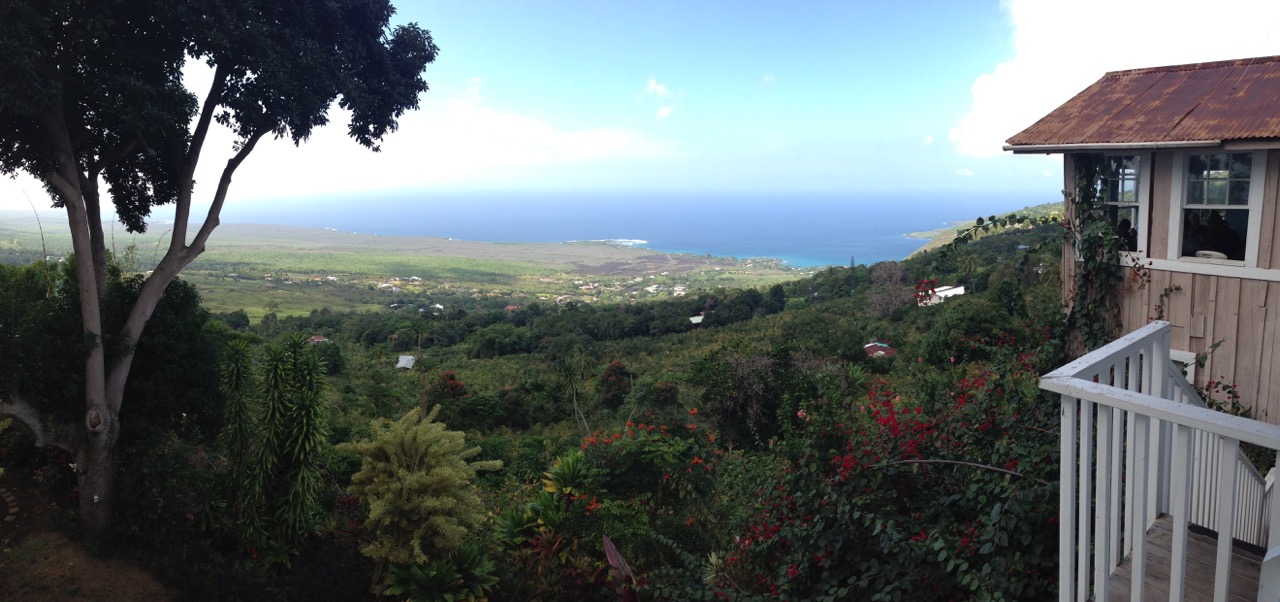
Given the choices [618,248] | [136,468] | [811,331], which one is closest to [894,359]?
[811,331]

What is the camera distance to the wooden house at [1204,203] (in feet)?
16.7

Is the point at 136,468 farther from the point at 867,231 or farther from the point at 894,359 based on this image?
the point at 867,231

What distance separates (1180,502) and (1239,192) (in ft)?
15.0

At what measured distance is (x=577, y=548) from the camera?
682cm

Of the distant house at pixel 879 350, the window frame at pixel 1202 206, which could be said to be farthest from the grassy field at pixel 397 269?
the window frame at pixel 1202 206

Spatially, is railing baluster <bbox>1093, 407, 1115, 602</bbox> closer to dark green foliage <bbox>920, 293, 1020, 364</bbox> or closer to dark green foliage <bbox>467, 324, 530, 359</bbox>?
dark green foliage <bbox>920, 293, 1020, 364</bbox>

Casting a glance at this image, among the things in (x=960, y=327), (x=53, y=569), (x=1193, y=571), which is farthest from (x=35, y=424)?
(x=960, y=327)

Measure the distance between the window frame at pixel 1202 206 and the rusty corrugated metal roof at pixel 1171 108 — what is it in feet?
0.68

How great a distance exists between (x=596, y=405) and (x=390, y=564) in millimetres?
14774

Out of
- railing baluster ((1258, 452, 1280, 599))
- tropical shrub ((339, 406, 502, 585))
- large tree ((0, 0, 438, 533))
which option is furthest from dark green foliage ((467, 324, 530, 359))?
railing baluster ((1258, 452, 1280, 599))

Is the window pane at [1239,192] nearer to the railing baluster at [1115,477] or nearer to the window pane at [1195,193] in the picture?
the window pane at [1195,193]

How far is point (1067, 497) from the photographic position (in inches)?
90.0

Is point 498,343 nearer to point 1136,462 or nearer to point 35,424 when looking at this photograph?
point 35,424

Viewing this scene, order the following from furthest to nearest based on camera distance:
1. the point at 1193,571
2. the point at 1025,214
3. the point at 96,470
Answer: the point at 96,470 → the point at 1025,214 → the point at 1193,571
